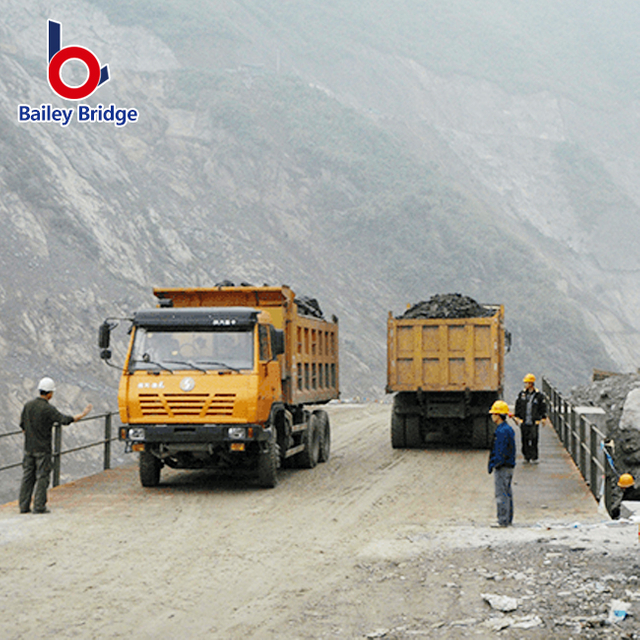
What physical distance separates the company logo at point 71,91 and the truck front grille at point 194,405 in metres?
35.3

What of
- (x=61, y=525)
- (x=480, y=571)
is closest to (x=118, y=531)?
(x=61, y=525)

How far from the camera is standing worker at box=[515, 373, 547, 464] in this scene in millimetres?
15758

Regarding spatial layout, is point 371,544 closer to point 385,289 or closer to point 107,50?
point 385,289

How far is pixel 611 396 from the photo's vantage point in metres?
23.2

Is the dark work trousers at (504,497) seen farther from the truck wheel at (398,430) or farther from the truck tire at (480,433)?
the truck wheel at (398,430)

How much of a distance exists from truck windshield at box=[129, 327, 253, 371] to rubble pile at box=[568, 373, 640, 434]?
11332 mm

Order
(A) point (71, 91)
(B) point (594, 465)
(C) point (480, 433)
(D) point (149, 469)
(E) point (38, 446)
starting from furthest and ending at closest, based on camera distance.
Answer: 1. (A) point (71, 91)
2. (C) point (480, 433)
3. (D) point (149, 469)
4. (B) point (594, 465)
5. (E) point (38, 446)

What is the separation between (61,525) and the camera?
1041 centimetres

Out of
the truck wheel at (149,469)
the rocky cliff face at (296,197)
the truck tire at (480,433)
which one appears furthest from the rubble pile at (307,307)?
the rocky cliff face at (296,197)

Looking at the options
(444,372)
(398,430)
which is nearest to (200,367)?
(444,372)

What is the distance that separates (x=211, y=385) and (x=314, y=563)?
452 cm

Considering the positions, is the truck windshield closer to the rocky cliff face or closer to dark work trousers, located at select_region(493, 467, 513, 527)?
dark work trousers, located at select_region(493, 467, 513, 527)

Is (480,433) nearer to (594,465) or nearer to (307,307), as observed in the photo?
(307,307)

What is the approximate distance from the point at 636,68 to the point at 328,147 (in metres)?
52.7
